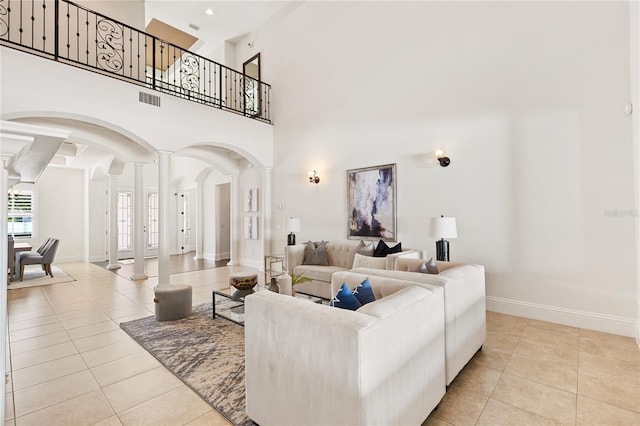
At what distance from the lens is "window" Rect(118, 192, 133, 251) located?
970cm

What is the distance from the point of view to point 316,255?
5.31 metres

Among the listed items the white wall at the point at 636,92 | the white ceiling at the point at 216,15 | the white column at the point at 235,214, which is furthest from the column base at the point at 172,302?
the white ceiling at the point at 216,15

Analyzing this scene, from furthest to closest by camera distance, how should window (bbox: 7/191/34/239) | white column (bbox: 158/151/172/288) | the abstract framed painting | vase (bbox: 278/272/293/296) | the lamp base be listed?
window (bbox: 7/191/34/239) → white column (bbox: 158/151/172/288) → the abstract framed painting → the lamp base → vase (bbox: 278/272/293/296)

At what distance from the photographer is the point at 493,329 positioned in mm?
3443

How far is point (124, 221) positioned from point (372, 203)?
8562 millimetres

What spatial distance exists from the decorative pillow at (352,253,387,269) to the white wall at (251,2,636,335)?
95cm

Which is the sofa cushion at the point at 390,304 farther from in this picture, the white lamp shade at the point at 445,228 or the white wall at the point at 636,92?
the white wall at the point at 636,92

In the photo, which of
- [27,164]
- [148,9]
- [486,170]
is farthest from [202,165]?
[486,170]

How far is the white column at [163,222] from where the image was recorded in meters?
5.19

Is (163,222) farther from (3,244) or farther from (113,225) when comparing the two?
(113,225)

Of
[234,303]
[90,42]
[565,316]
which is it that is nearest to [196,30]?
[90,42]

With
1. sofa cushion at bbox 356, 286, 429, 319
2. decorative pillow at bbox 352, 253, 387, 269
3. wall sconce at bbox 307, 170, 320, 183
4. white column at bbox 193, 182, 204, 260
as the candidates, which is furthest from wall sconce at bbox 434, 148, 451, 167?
white column at bbox 193, 182, 204, 260

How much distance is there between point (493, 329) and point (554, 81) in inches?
119

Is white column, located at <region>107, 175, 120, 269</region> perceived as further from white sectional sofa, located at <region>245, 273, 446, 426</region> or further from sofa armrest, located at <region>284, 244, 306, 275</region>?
white sectional sofa, located at <region>245, 273, 446, 426</region>
